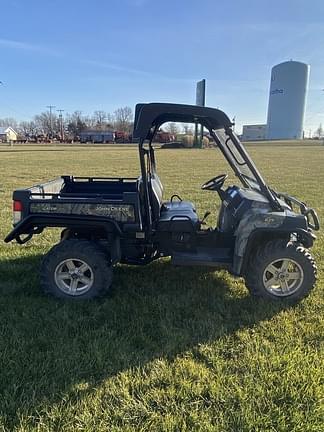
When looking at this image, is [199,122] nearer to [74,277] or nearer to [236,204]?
[236,204]

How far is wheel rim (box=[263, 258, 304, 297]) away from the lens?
3.40 meters

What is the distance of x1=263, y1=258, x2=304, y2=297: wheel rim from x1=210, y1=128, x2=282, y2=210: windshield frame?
590 millimetres

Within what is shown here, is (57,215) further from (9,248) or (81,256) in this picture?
(9,248)

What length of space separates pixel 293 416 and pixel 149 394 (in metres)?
0.89

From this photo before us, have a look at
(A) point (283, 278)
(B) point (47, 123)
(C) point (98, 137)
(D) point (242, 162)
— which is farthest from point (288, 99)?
(A) point (283, 278)

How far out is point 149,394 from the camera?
2.21 m

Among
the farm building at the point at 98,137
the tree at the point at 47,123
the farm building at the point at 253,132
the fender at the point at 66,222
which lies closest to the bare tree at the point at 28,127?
the tree at the point at 47,123

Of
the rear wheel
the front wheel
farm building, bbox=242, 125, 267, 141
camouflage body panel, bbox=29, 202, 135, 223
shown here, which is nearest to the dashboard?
the front wheel

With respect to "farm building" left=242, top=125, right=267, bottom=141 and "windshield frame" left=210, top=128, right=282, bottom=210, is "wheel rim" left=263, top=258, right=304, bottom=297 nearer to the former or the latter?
"windshield frame" left=210, top=128, right=282, bottom=210

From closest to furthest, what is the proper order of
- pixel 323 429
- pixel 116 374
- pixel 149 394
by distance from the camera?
pixel 323 429, pixel 149 394, pixel 116 374

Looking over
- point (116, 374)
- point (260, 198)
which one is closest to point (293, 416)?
point (116, 374)

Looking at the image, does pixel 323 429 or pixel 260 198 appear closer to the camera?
pixel 323 429

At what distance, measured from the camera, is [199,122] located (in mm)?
3559

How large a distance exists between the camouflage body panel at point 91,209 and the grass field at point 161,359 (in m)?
0.84
